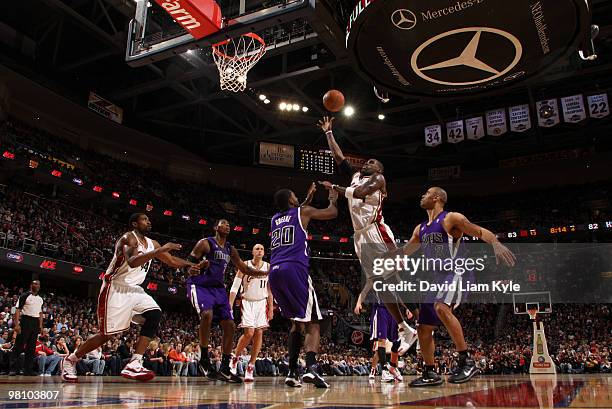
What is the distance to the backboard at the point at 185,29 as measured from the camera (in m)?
7.69

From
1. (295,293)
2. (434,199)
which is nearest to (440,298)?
(434,199)

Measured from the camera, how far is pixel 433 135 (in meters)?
21.6

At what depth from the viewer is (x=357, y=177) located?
6160mm

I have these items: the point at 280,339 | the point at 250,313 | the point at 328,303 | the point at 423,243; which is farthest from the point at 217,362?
the point at 328,303

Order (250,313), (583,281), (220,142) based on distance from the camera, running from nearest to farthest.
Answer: (250,313) → (583,281) → (220,142)

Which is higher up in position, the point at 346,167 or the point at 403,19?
the point at 403,19

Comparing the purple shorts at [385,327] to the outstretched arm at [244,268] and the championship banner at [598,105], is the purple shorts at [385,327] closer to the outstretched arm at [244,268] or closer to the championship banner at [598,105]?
the outstretched arm at [244,268]

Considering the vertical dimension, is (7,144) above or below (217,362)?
above

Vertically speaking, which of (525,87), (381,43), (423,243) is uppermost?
(525,87)

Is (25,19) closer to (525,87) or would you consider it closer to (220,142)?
(220,142)

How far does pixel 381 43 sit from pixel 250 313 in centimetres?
498

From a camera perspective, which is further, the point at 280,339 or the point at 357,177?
the point at 280,339

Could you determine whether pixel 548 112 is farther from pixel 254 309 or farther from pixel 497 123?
pixel 254 309

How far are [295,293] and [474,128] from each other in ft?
56.2
